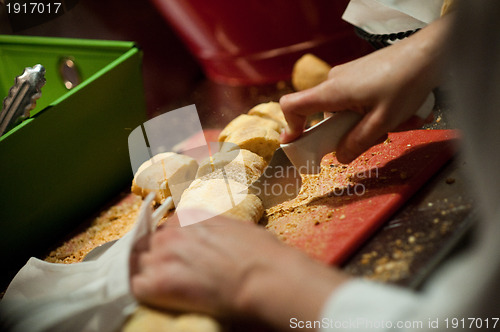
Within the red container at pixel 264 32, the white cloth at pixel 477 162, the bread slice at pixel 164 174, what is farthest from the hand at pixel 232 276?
the red container at pixel 264 32

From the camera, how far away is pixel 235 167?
100 cm

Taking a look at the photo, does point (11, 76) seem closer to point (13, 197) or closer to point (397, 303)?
point (13, 197)

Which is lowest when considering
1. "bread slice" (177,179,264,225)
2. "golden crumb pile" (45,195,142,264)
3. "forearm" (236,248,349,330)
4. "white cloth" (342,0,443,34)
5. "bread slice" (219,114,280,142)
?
"golden crumb pile" (45,195,142,264)

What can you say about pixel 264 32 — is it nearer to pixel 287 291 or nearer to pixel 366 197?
pixel 366 197

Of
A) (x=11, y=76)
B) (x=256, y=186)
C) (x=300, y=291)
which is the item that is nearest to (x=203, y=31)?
(x=11, y=76)

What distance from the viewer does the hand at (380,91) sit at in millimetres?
741

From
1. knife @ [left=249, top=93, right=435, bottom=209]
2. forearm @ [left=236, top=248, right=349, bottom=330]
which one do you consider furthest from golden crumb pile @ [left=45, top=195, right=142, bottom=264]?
forearm @ [left=236, top=248, right=349, bottom=330]

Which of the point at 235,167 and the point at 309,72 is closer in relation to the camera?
the point at 235,167

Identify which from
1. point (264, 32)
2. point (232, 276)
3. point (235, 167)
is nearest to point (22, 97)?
point (235, 167)

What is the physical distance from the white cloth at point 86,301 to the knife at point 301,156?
31 cm

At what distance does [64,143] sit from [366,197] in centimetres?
70

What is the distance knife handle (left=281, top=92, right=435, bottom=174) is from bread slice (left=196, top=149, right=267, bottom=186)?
0.42 ft

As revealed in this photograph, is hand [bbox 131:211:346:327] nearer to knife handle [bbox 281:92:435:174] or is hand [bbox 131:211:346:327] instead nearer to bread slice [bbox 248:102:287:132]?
knife handle [bbox 281:92:435:174]

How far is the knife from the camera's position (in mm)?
843
